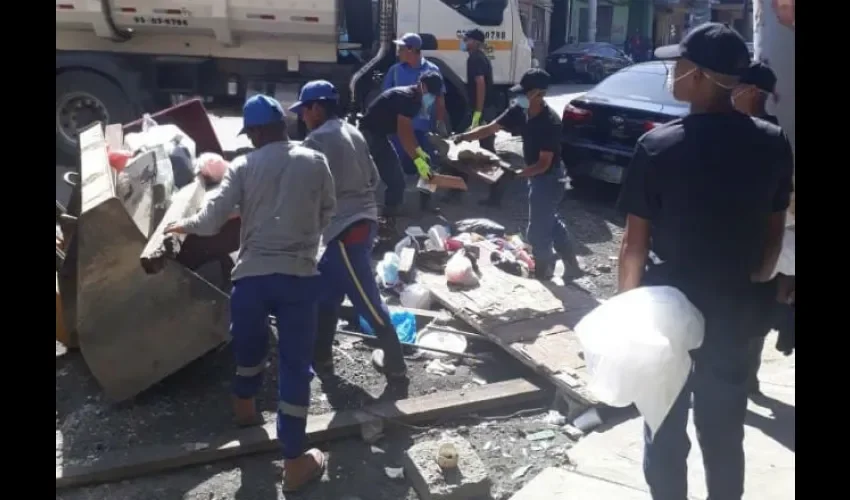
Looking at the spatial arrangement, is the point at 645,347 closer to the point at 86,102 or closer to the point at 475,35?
the point at 475,35

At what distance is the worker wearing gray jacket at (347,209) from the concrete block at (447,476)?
3.03ft

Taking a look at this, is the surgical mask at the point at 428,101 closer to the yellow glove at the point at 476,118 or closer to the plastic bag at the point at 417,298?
the yellow glove at the point at 476,118

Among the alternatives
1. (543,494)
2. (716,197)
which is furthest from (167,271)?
(716,197)

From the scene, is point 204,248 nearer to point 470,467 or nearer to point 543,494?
point 470,467

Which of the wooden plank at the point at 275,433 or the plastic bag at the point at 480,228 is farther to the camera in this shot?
the plastic bag at the point at 480,228

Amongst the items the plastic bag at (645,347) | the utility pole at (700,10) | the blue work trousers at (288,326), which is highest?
the utility pole at (700,10)

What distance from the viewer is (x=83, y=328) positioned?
4211 mm

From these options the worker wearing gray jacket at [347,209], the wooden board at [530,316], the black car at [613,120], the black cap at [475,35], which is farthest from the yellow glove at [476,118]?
the worker wearing gray jacket at [347,209]

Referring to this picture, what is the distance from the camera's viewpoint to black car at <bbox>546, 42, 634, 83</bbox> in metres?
26.7

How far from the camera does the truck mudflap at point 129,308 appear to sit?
4199mm

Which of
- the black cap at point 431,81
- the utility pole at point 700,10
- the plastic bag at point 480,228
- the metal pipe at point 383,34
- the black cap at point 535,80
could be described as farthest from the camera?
the utility pole at point 700,10

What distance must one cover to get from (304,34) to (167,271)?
594 centimetres

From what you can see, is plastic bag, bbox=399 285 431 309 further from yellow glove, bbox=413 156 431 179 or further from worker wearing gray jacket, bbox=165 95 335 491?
worker wearing gray jacket, bbox=165 95 335 491

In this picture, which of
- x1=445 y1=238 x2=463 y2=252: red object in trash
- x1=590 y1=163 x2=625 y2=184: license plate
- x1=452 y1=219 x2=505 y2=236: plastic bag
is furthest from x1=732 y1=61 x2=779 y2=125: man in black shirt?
x1=590 y1=163 x2=625 y2=184: license plate
